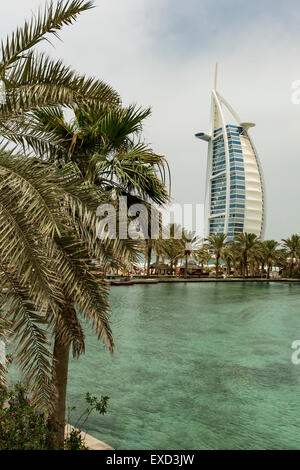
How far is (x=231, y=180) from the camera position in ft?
437

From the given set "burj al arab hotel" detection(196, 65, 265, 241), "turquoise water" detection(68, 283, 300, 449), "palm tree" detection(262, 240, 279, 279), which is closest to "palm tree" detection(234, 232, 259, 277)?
"palm tree" detection(262, 240, 279, 279)

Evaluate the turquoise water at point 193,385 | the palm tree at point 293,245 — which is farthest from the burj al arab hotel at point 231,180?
the turquoise water at point 193,385

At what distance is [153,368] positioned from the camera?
503 inches

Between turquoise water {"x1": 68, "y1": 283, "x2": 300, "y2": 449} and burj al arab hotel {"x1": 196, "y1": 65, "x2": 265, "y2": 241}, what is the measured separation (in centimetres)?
11419

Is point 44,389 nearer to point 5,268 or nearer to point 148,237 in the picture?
point 5,268

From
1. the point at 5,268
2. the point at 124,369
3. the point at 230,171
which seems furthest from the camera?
the point at 230,171

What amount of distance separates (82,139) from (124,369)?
9.12 metres

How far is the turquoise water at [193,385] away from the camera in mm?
8250

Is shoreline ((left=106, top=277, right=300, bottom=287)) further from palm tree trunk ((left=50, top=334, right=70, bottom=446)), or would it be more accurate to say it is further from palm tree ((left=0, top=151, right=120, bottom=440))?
palm tree ((left=0, top=151, right=120, bottom=440))

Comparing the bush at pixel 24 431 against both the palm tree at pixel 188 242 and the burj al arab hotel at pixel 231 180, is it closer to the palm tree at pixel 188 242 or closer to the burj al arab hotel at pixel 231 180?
the palm tree at pixel 188 242

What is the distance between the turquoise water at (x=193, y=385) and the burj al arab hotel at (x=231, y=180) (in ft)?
375

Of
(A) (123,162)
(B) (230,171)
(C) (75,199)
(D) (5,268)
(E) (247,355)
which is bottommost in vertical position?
(E) (247,355)

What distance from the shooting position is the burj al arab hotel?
132750 millimetres

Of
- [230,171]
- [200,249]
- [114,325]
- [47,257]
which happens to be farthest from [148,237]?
[230,171]
